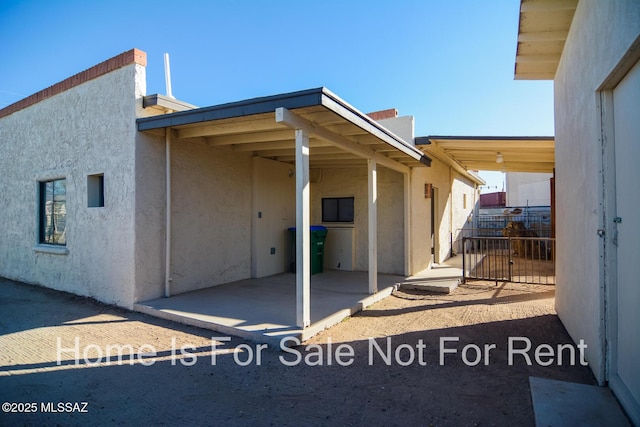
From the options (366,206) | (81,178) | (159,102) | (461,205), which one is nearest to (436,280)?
(366,206)

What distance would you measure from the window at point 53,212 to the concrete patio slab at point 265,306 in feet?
10.4

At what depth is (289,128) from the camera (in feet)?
16.8

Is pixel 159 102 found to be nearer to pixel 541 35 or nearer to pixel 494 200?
pixel 541 35

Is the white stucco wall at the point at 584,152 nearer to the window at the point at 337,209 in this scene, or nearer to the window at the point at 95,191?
the window at the point at 337,209

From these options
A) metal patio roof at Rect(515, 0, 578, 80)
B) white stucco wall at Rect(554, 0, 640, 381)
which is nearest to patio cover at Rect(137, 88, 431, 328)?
metal patio roof at Rect(515, 0, 578, 80)

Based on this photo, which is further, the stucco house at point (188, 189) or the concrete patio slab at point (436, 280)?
the concrete patio slab at point (436, 280)

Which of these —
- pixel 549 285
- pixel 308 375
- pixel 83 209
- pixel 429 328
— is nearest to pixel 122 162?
pixel 83 209

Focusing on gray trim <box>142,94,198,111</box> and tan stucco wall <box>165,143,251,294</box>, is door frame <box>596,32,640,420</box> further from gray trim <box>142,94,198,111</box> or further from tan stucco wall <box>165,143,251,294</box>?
tan stucco wall <box>165,143,251,294</box>

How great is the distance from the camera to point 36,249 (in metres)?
7.98

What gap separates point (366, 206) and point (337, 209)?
84cm

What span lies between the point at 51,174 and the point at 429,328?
8.01 metres

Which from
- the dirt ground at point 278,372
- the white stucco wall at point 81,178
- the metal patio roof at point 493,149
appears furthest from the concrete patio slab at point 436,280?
the white stucco wall at point 81,178

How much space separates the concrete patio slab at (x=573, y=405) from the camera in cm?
276

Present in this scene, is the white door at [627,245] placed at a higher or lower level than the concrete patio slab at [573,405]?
higher
